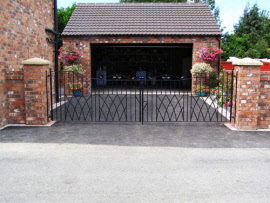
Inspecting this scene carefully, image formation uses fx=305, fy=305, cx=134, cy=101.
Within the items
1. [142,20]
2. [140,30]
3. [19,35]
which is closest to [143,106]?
[19,35]

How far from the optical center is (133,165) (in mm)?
5066

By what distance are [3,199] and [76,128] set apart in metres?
3.91

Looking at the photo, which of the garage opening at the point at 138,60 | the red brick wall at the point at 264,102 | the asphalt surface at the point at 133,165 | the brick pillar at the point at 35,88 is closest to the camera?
the asphalt surface at the point at 133,165

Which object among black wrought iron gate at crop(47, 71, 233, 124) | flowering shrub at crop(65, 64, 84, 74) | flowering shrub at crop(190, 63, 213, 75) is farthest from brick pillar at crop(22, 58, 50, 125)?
flowering shrub at crop(190, 63, 213, 75)

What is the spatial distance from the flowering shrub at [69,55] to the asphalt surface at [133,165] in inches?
318

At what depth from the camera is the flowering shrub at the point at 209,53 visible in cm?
1501

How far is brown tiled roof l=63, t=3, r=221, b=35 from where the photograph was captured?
1592 centimetres

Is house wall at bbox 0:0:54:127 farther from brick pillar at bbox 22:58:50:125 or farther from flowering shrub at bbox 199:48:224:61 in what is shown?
flowering shrub at bbox 199:48:224:61

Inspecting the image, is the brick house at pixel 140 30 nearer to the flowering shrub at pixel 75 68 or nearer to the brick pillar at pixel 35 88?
the flowering shrub at pixel 75 68

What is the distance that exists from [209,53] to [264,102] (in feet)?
25.9

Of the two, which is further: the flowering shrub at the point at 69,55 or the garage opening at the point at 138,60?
the garage opening at the point at 138,60

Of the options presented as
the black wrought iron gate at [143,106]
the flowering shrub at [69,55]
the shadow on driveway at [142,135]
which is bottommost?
the shadow on driveway at [142,135]

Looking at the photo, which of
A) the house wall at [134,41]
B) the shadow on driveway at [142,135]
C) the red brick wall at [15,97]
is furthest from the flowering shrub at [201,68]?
the red brick wall at [15,97]

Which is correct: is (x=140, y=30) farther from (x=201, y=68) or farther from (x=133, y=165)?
(x=133, y=165)
